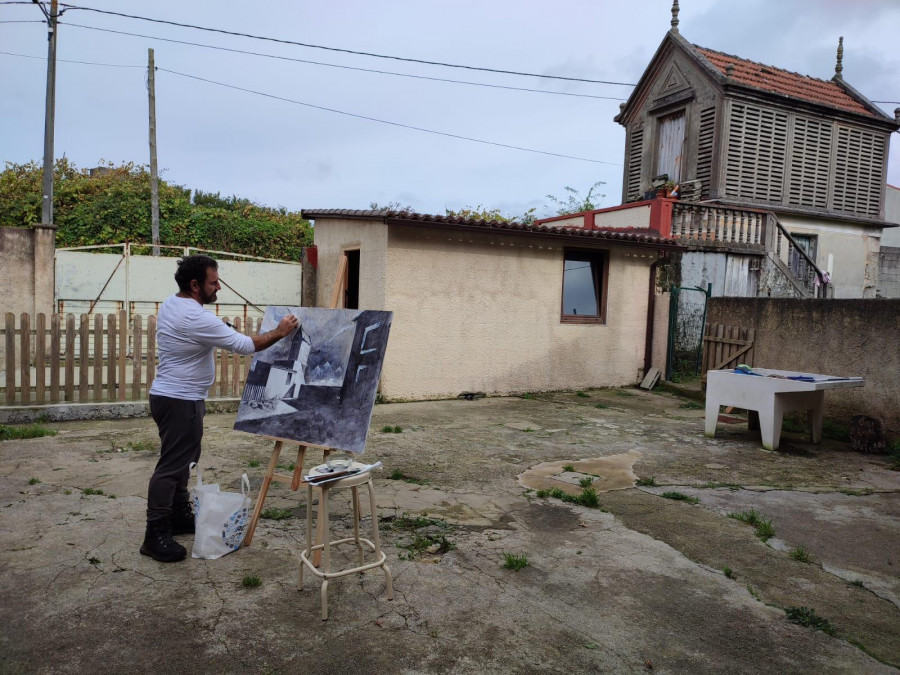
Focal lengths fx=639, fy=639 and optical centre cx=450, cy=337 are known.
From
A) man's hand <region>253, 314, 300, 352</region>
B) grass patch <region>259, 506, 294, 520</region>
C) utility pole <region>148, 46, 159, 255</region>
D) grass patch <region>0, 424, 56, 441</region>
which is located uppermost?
utility pole <region>148, 46, 159, 255</region>

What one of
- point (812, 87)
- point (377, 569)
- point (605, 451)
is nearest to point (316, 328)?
point (377, 569)

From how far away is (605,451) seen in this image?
701cm

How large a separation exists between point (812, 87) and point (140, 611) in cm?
2002

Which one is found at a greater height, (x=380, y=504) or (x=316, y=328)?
(x=316, y=328)

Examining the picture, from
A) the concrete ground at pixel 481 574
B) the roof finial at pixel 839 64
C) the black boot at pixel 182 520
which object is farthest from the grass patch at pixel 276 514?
the roof finial at pixel 839 64

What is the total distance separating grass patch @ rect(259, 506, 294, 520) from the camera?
4594 mm

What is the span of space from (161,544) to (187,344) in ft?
3.91

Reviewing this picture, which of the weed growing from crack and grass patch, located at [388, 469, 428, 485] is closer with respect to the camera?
the weed growing from crack

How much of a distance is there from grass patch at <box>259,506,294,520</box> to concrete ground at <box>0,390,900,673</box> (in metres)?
0.03

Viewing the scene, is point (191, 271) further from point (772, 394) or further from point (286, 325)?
point (772, 394)

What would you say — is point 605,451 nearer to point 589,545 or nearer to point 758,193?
point 589,545

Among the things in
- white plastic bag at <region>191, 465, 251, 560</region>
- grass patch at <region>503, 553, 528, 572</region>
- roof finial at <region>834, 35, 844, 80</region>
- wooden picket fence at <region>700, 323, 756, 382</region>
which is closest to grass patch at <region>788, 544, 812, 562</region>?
grass patch at <region>503, 553, 528, 572</region>

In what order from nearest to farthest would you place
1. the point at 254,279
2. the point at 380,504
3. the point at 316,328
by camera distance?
the point at 316,328 → the point at 380,504 → the point at 254,279

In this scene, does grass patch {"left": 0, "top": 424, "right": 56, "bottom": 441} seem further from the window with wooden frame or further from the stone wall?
the stone wall
